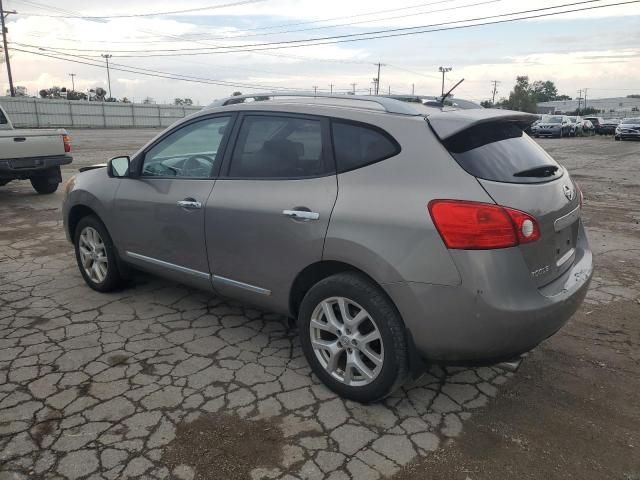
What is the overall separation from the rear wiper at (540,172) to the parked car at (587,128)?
42.3 meters

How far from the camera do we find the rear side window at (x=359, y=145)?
2.85 m

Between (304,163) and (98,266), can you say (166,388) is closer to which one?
(304,163)

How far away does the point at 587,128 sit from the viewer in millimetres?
40750

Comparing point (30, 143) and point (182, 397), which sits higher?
point (30, 143)

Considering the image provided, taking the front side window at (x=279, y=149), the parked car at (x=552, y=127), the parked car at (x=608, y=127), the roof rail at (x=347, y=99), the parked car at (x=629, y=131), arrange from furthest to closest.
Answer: the parked car at (x=608, y=127) < the parked car at (x=552, y=127) < the parked car at (x=629, y=131) < the front side window at (x=279, y=149) < the roof rail at (x=347, y=99)

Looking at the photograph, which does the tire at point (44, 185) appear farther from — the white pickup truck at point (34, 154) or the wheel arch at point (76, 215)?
the wheel arch at point (76, 215)

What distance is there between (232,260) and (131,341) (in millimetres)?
1034

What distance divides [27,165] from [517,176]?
898 cm

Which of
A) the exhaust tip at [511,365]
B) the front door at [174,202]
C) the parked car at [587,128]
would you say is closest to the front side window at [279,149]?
the front door at [174,202]

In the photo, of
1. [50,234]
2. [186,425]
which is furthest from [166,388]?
[50,234]

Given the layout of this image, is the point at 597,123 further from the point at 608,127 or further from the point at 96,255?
the point at 96,255

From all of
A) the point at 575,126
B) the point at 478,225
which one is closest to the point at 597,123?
the point at 575,126

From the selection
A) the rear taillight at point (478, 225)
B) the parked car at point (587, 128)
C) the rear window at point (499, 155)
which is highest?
the rear window at point (499, 155)

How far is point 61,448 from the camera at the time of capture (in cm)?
260
